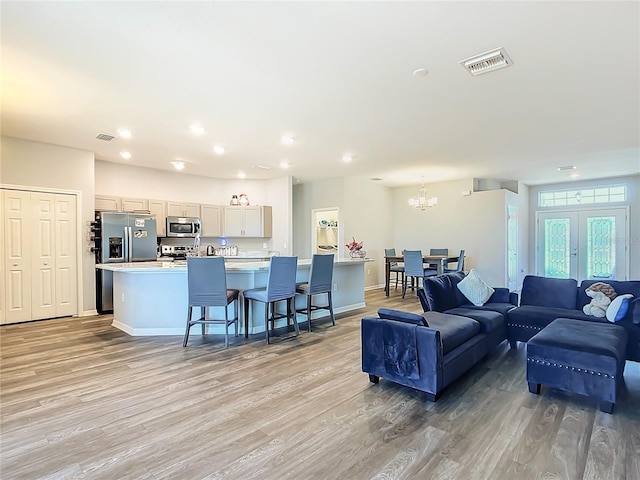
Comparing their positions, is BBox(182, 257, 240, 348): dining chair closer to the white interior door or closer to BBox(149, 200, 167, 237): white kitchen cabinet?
BBox(149, 200, 167, 237): white kitchen cabinet

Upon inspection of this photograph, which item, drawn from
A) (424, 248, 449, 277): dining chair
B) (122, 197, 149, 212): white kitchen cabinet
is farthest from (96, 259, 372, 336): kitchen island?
(424, 248, 449, 277): dining chair

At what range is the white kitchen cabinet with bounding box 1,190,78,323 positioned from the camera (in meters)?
5.08

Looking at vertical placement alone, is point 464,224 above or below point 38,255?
above

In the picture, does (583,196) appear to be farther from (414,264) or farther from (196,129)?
(196,129)

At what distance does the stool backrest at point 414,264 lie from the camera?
735 centimetres

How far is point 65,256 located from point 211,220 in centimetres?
295

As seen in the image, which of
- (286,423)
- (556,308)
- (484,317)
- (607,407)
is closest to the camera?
(286,423)

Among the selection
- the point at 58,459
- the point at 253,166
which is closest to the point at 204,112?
the point at 253,166

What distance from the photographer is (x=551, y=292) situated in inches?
162

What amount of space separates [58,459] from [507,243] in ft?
27.8

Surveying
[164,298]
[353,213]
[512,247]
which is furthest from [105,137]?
[512,247]

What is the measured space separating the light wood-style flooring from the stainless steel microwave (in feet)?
11.9

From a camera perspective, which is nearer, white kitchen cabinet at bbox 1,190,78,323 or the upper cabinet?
white kitchen cabinet at bbox 1,190,78,323

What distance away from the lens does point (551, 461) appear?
1.94 meters
